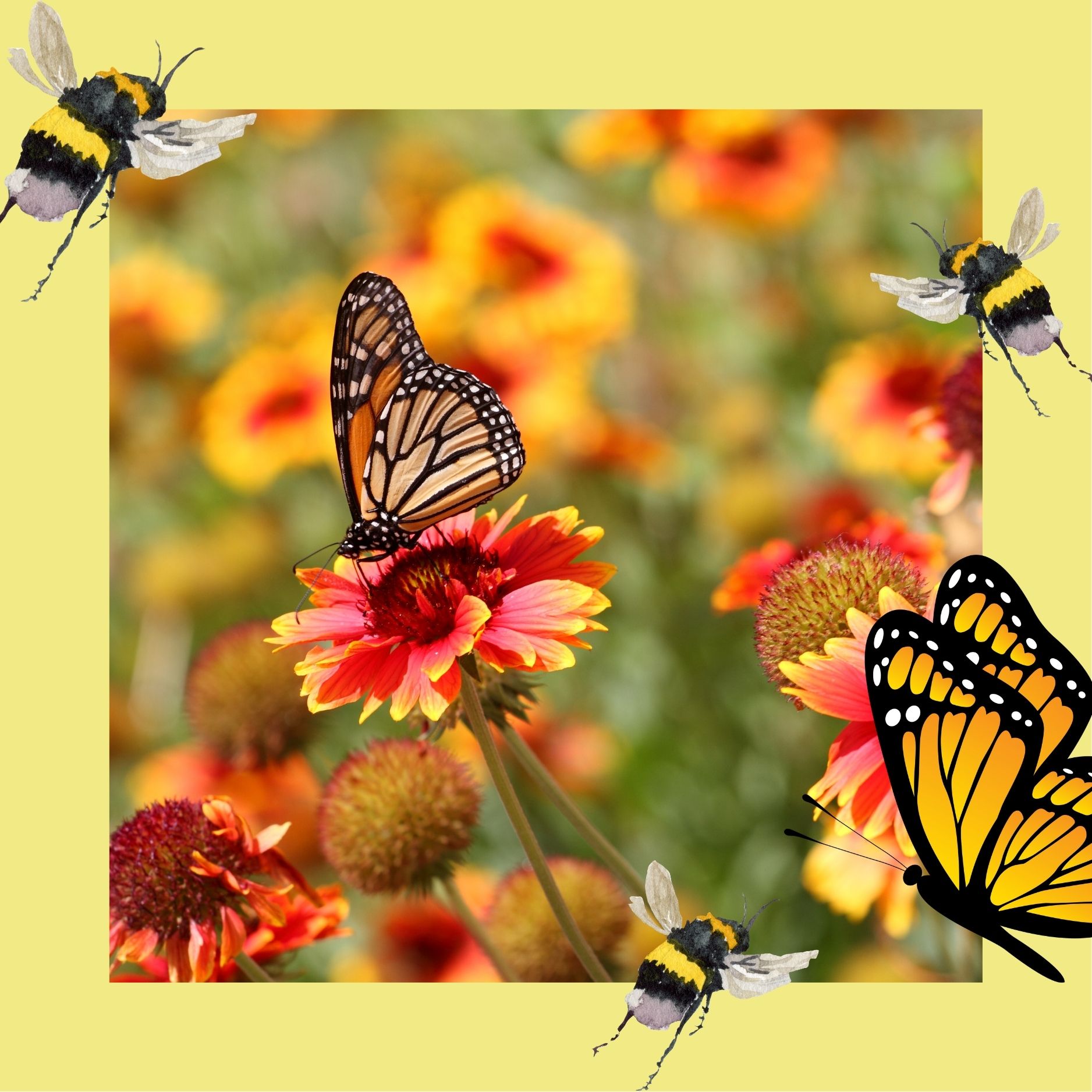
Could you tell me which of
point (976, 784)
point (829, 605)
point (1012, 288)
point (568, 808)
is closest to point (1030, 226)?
point (1012, 288)

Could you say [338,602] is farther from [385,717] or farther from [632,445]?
[632,445]

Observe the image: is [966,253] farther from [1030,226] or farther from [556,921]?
[556,921]

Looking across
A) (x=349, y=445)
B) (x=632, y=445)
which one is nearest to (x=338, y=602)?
(x=349, y=445)

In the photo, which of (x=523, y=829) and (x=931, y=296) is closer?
(x=523, y=829)

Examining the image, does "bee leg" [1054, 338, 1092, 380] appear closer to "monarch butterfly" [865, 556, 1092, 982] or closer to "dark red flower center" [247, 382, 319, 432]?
"monarch butterfly" [865, 556, 1092, 982]

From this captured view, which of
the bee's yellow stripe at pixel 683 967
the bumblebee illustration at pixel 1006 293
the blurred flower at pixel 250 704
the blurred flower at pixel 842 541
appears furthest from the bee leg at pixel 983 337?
the blurred flower at pixel 250 704

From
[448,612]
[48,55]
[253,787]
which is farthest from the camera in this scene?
[253,787]

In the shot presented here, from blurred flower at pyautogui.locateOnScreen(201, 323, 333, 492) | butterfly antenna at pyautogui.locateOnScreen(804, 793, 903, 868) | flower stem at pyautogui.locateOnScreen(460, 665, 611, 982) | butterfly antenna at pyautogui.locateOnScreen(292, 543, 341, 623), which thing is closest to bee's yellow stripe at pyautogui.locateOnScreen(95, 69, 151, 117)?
blurred flower at pyautogui.locateOnScreen(201, 323, 333, 492)

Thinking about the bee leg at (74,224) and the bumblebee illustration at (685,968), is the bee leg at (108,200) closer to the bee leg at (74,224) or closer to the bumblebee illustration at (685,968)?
the bee leg at (74,224)
